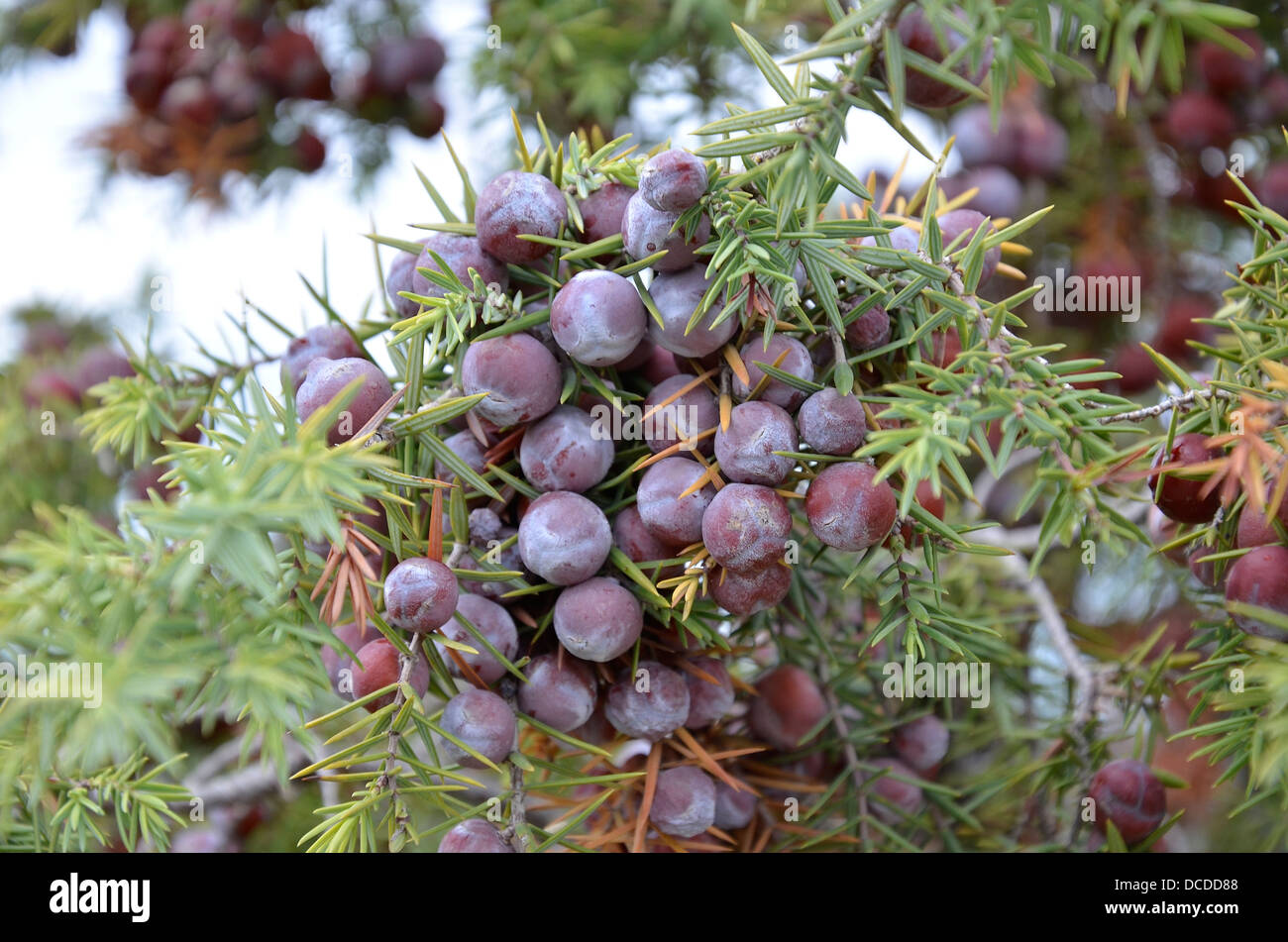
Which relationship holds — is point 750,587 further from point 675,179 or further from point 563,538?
point 675,179

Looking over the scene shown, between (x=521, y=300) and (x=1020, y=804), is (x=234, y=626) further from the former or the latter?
(x=1020, y=804)

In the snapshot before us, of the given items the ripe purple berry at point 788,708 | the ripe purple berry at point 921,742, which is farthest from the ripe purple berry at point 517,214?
the ripe purple berry at point 921,742

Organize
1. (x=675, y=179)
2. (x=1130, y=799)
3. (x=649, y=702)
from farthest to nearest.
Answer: (x=1130, y=799) < (x=649, y=702) < (x=675, y=179)

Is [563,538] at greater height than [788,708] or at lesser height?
greater

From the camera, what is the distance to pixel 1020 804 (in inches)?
32.1

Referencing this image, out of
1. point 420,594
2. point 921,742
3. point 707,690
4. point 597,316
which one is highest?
point 597,316

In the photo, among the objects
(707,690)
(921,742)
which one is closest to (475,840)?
(707,690)

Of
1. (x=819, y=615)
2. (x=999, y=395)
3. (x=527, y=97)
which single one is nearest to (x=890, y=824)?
(x=819, y=615)

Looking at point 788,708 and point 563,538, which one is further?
point 788,708

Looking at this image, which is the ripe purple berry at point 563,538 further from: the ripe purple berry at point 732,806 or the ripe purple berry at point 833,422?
the ripe purple berry at point 732,806

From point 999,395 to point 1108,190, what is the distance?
0.93 metres

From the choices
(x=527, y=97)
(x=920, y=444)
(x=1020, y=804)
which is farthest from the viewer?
(x=527, y=97)

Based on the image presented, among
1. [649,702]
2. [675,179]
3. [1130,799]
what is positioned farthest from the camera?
[1130,799]

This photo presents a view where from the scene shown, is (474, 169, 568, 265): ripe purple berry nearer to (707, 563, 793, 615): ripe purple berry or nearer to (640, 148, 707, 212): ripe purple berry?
(640, 148, 707, 212): ripe purple berry
